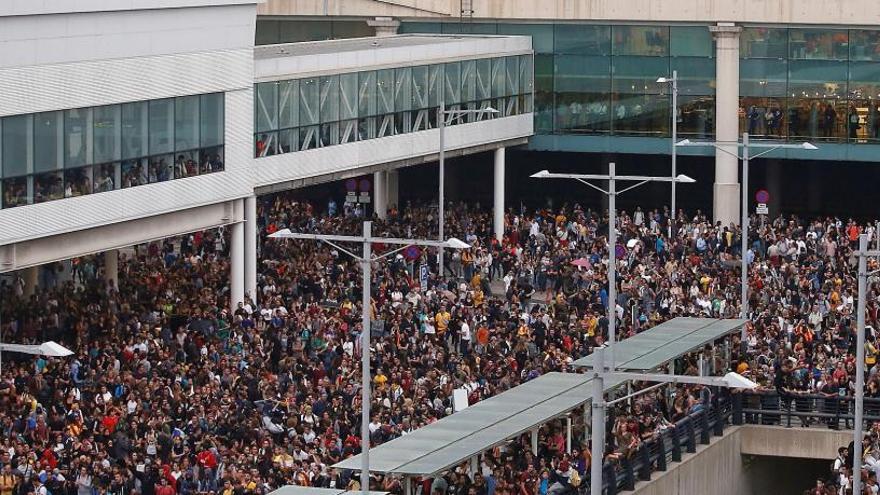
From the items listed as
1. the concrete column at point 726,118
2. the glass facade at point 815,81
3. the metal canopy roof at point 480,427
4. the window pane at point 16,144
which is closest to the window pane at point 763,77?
the glass facade at point 815,81

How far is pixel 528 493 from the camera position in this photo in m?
41.7

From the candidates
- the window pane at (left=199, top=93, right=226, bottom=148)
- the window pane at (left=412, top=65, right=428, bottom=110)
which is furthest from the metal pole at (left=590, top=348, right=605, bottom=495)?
the window pane at (left=412, top=65, right=428, bottom=110)

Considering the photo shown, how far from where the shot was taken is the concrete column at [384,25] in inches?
3228

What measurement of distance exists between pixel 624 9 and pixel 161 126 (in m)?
27.4

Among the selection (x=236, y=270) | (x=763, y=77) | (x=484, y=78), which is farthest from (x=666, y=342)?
(x=763, y=77)

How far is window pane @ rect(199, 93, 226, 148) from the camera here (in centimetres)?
5750

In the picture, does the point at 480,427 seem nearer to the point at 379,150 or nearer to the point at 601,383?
the point at 601,383

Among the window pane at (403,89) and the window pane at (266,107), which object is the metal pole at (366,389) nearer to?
the window pane at (266,107)

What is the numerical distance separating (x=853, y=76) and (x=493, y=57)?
11553 mm

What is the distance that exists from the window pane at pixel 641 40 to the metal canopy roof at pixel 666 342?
1071 inches

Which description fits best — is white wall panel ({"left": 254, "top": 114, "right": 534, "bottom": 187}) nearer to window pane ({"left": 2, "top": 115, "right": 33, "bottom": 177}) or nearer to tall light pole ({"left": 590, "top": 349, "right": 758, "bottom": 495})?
window pane ({"left": 2, "top": 115, "right": 33, "bottom": 177})

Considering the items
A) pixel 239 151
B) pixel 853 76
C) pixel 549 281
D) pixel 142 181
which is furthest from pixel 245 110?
pixel 853 76

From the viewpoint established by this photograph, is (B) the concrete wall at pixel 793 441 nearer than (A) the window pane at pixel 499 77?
Yes

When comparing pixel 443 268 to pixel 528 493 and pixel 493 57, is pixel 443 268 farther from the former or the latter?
pixel 528 493
